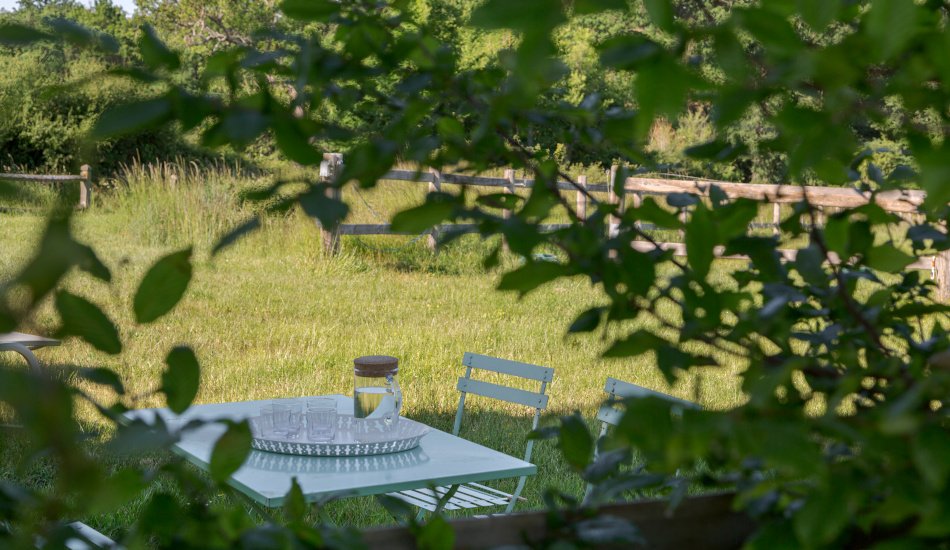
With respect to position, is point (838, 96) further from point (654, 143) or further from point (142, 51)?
point (654, 143)

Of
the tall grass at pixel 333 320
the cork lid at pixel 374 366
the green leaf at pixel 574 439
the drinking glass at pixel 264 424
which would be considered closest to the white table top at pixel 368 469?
the drinking glass at pixel 264 424

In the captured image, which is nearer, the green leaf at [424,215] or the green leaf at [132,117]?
the green leaf at [132,117]

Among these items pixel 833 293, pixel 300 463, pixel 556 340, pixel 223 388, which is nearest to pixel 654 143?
pixel 556 340

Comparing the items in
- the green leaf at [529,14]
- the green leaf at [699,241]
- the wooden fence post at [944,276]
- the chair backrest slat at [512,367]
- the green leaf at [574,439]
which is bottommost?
the wooden fence post at [944,276]

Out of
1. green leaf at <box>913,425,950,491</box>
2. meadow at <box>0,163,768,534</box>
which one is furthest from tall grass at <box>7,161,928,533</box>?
green leaf at <box>913,425,950,491</box>

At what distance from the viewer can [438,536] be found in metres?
0.68

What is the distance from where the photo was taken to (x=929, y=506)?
560mm

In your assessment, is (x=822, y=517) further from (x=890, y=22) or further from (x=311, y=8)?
(x=311, y=8)

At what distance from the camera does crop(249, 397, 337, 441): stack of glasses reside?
3174 millimetres

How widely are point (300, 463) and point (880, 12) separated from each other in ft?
8.64

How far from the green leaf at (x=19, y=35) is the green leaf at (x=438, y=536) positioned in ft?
1.28

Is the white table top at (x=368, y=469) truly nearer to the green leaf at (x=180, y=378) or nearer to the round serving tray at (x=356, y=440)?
the round serving tray at (x=356, y=440)

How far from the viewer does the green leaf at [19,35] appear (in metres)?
0.57

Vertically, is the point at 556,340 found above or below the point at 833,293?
below
